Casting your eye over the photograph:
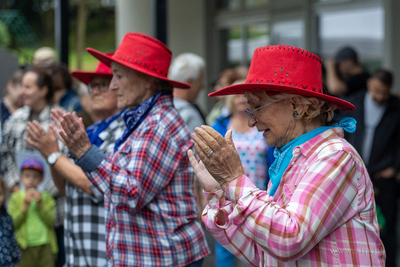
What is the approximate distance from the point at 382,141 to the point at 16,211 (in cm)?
365

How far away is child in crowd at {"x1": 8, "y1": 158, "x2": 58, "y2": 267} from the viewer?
4.14 meters

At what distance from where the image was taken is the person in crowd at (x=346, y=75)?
6148 millimetres

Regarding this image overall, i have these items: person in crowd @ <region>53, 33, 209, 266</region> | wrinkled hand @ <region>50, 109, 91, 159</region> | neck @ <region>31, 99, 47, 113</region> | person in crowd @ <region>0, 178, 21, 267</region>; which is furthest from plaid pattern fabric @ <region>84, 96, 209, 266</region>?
neck @ <region>31, 99, 47, 113</region>

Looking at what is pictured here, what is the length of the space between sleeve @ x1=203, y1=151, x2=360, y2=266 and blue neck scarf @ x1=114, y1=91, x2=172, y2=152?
3.69 ft

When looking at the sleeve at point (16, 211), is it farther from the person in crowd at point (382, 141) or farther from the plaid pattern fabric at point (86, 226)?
the person in crowd at point (382, 141)

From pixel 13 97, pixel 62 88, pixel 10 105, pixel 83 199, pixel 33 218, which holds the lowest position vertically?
pixel 33 218

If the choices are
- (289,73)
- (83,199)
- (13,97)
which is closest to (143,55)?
(83,199)

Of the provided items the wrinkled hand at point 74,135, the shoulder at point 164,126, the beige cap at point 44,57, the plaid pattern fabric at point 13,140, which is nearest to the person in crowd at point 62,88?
the beige cap at point 44,57

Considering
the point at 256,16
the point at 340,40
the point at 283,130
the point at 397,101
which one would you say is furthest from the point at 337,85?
the point at 283,130

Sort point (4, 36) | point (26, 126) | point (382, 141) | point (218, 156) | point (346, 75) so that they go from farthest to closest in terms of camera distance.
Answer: point (4, 36)
point (346, 75)
point (382, 141)
point (26, 126)
point (218, 156)

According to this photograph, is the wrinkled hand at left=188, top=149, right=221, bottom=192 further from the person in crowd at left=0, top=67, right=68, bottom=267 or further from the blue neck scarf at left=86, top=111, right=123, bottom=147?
the person in crowd at left=0, top=67, right=68, bottom=267

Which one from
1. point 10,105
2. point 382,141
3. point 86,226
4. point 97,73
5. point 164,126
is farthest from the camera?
point 10,105

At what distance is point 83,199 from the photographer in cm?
298

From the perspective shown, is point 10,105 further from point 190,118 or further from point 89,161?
point 89,161
